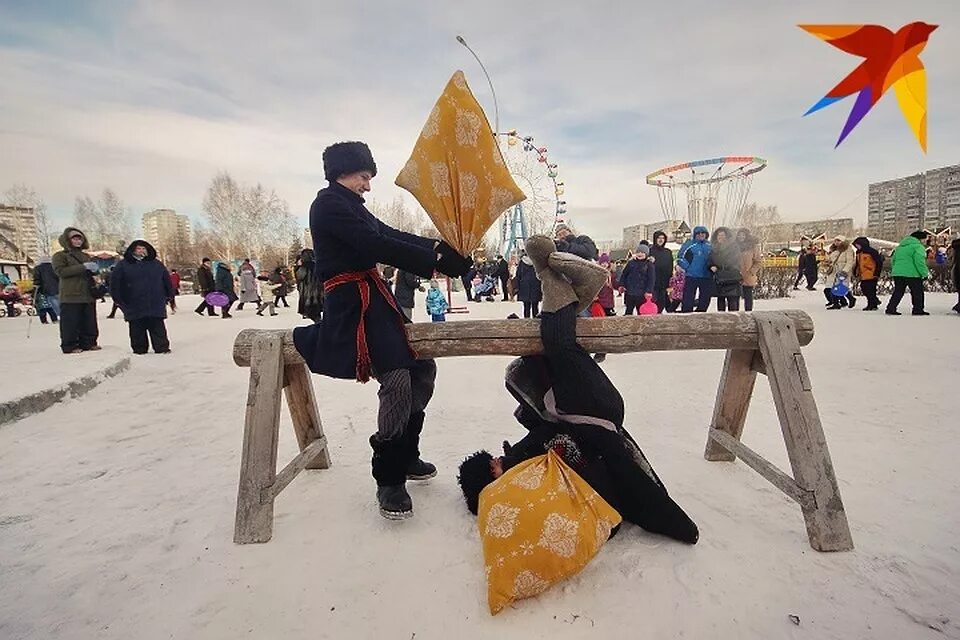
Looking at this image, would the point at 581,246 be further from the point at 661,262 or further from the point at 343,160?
the point at 343,160

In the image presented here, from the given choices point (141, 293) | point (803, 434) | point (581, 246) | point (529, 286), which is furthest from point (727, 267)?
point (141, 293)

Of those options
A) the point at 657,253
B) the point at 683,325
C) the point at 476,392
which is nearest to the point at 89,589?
the point at 683,325

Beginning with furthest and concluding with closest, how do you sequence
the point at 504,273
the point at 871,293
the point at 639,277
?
the point at 504,273, the point at 871,293, the point at 639,277

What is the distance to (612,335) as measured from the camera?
7.09ft

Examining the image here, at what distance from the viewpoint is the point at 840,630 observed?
1.53 meters

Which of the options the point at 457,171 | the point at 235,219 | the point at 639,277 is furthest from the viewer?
the point at 235,219

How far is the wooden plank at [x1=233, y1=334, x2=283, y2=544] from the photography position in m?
2.15

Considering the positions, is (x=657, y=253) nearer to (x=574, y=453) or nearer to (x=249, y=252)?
(x=574, y=453)

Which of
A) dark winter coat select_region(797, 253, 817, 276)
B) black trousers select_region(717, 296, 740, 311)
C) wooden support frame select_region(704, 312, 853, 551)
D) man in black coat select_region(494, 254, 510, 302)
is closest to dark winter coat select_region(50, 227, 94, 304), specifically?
wooden support frame select_region(704, 312, 853, 551)

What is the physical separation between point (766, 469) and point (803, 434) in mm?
303

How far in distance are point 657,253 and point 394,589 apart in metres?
9.22

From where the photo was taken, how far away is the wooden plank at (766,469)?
2033 mm

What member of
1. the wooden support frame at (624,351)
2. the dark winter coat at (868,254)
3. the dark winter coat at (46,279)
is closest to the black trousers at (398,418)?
the wooden support frame at (624,351)

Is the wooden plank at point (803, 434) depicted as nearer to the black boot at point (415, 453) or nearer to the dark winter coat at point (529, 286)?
the black boot at point (415, 453)
